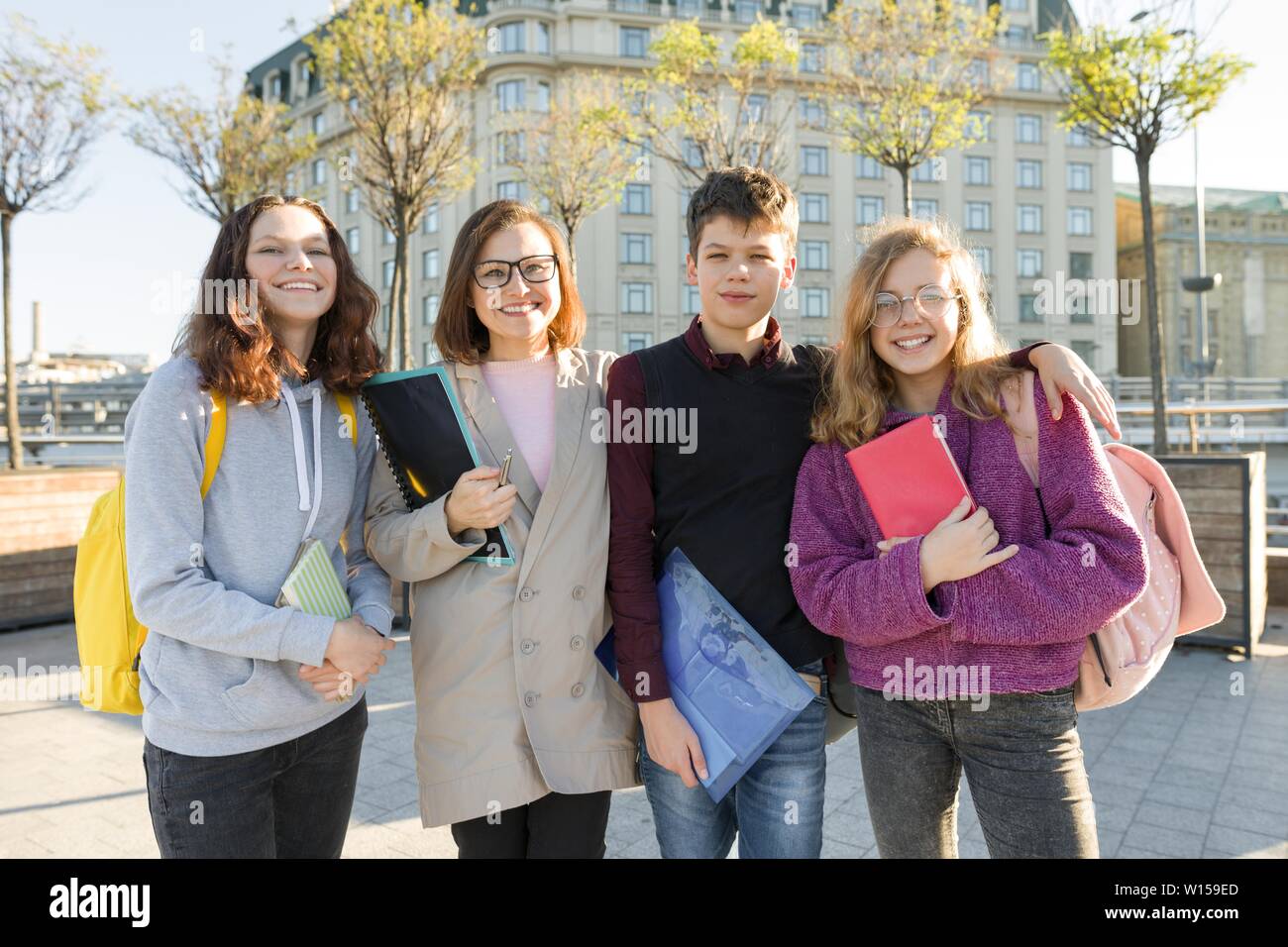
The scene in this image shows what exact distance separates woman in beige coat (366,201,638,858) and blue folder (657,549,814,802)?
0.19 m

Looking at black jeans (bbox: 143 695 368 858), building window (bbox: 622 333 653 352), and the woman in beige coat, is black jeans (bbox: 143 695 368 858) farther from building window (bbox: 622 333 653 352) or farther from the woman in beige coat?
building window (bbox: 622 333 653 352)

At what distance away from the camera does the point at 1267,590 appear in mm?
8172

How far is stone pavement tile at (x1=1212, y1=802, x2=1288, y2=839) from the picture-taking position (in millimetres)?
3764

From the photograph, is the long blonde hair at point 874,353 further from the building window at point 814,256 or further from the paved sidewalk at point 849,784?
the building window at point 814,256

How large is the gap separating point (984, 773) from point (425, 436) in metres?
1.60

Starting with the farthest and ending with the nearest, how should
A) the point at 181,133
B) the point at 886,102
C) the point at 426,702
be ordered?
the point at 181,133 < the point at 886,102 < the point at 426,702

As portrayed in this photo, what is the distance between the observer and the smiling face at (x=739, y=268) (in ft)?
7.39

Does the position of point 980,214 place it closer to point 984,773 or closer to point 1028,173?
point 1028,173

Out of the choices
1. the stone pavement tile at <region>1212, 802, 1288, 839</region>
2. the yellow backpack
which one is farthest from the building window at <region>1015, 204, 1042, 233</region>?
the yellow backpack

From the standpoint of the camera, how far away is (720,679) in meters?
2.14

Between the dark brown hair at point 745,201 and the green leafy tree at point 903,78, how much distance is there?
36.1 ft
